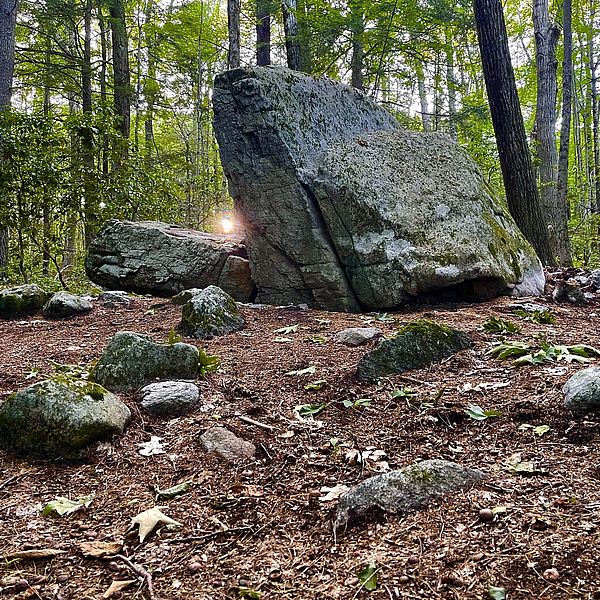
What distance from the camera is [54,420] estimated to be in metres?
2.41

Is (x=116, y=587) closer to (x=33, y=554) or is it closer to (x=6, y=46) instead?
(x=33, y=554)

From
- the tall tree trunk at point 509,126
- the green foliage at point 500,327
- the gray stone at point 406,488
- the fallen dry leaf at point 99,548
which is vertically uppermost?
the tall tree trunk at point 509,126

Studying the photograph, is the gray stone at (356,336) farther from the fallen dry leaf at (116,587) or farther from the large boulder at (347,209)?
the fallen dry leaf at (116,587)

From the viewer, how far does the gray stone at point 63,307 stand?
5695 millimetres

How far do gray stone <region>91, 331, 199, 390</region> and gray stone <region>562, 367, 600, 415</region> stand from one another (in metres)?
2.31

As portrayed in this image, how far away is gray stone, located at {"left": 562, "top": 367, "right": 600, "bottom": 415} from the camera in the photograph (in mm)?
2264

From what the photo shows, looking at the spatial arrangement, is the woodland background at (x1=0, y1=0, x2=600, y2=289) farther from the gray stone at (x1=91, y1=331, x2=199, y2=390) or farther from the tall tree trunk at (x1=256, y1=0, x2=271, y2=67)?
the gray stone at (x1=91, y1=331, x2=199, y2=390)

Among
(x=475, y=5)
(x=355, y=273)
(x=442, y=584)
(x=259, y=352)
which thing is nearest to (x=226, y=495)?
(x=442, y=584)

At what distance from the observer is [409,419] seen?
2.61 meters

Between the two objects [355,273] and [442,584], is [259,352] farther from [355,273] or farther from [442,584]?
[442,584]

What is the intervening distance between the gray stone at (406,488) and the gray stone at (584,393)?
72 centimetres

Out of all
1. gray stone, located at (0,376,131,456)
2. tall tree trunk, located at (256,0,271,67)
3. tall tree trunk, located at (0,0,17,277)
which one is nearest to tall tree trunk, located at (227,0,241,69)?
tall tree trunk, located at (256,0,271,67)

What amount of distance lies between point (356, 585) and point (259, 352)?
2686 millimetres

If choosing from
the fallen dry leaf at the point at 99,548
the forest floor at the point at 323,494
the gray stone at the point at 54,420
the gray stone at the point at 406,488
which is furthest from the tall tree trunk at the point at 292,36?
the fallen dry leaf at the point at 99,548
